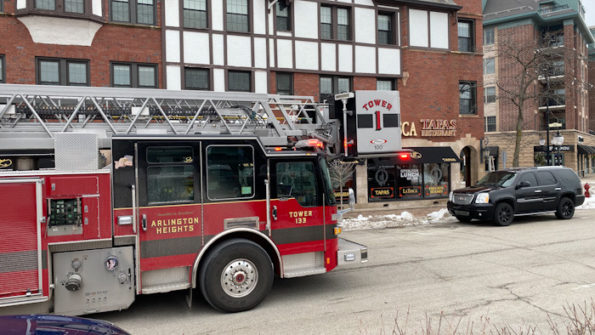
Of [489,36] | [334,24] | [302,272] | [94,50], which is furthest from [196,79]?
[489,36]

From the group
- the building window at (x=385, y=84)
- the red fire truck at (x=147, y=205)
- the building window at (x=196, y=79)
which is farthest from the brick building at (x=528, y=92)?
the red fire truck at (x=147, y=205)

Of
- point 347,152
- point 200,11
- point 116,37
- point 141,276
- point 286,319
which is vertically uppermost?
point 200,11

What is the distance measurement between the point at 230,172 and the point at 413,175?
1601cm

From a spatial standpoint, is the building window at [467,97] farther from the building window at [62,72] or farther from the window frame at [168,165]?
the window frame at [168,165]

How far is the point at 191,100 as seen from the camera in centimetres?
779

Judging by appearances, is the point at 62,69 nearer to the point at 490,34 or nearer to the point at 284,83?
the point at 284,83

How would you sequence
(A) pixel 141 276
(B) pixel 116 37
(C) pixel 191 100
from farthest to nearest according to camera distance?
(B) pixel 116 37 → (C) pixel 191 100 → (A) pixel 141 276

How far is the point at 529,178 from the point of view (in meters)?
15.6

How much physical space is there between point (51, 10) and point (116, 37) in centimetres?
207

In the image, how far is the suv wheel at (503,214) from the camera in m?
14.8

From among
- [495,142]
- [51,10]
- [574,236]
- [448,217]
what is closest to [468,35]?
[448,217]

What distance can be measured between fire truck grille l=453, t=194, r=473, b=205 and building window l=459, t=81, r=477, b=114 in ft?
27.2

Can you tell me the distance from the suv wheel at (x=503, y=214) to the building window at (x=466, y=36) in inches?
426

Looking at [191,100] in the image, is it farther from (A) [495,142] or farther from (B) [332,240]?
(A) [495,142]
